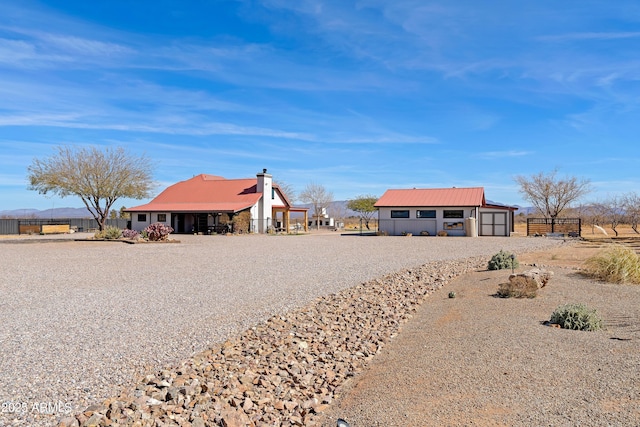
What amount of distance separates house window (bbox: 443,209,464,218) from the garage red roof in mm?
15492

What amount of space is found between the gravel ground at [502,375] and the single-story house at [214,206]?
33.6 meters

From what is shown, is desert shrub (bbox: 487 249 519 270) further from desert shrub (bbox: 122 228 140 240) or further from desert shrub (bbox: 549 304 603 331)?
desert shrub (bbox: 122 228 140 240)

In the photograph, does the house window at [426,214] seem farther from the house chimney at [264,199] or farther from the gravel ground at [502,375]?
the gravel ground at [502,375]

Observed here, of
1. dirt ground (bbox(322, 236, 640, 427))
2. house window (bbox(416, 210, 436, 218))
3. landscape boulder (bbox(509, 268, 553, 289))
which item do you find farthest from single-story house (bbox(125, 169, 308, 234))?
dirt ground (bbox(322, 236, 640, 427))

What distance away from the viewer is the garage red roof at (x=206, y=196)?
138 ft

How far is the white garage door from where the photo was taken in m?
38.9

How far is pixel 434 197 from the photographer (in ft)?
134

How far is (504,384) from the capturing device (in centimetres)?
510

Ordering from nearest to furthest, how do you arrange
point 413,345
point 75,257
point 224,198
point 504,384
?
1. point 504,384
2. point 413,345
3. point 75,257
4. point 224,198

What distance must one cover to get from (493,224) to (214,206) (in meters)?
22.5

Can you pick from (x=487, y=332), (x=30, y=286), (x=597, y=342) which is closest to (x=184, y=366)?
(x=487, y=332)

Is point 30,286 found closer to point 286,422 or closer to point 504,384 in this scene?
point 286,422

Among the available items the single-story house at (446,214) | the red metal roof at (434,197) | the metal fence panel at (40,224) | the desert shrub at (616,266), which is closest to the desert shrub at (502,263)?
the desert shrub at (616,266)

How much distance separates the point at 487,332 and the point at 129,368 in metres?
4.71
